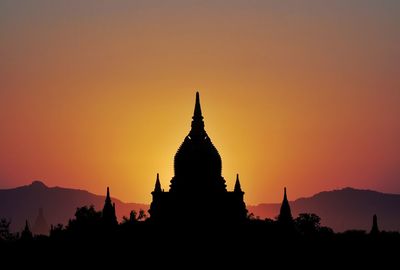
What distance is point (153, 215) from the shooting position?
352ft

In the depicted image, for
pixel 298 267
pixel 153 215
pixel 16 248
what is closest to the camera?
pixel 298 267

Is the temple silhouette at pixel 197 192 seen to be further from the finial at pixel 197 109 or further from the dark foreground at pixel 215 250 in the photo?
the dark foreground at pixel 215 250

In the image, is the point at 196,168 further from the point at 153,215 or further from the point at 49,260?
the point at 49,260

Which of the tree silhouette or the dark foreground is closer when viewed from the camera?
the dark foreground

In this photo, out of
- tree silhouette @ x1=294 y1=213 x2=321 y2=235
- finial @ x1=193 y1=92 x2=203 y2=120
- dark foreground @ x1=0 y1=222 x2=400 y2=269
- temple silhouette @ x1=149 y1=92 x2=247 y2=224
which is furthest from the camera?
tree silhouette @ x1=294 y1=213 x2=321 y2=235

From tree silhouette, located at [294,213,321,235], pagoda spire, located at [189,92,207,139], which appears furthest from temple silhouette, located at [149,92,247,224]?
tree silhouette, located at [294,213,321,235]

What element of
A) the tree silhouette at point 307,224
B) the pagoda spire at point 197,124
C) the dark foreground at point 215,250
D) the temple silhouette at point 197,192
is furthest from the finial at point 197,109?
the tree silhouette at point 307,224

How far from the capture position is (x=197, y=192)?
4254 inches

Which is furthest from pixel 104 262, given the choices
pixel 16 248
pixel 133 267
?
pixel 16 248

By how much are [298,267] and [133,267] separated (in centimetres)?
1317

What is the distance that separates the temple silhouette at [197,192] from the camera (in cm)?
Result: 10731

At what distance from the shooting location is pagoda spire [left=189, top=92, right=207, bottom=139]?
107750 mm

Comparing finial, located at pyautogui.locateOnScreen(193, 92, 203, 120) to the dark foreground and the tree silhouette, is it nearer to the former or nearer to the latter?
the dark foreground

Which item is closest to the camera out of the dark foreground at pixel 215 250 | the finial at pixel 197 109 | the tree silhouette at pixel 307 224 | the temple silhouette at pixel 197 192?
the dark foreground at pixel 215 250
